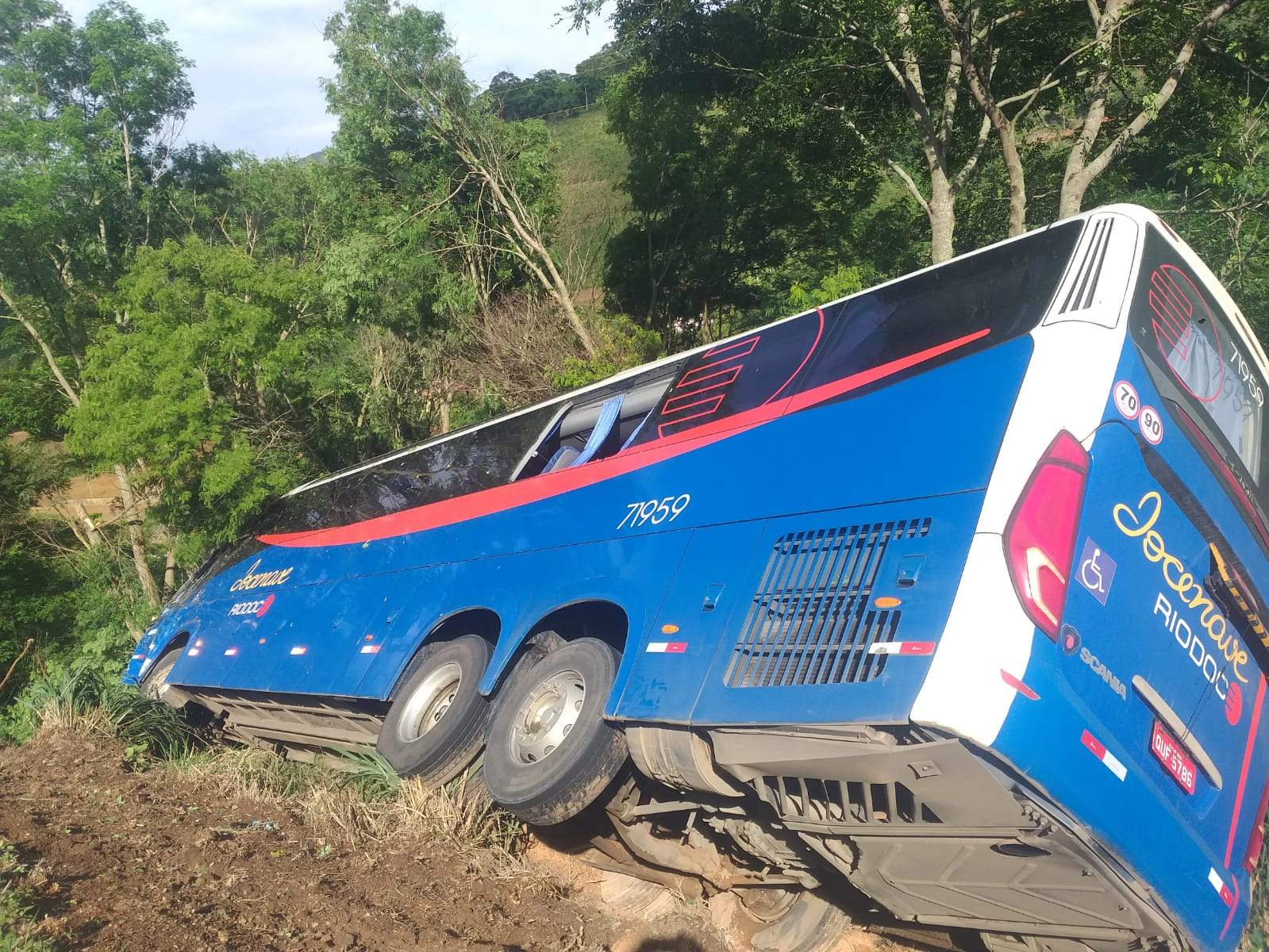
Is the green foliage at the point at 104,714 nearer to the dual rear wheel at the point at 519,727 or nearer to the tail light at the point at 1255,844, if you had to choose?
the dual rear wheel at the point at 519,727

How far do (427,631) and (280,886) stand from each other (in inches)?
86.9

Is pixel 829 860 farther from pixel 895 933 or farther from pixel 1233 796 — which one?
pixel 1233 796

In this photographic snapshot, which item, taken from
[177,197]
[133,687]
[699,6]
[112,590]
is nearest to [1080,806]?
[133,687]

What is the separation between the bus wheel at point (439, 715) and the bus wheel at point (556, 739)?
0.45m

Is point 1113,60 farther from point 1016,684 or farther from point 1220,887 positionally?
point 1016,684

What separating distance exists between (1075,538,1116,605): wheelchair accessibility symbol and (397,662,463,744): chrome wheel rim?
4.55 meters

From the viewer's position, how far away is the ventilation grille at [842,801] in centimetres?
379

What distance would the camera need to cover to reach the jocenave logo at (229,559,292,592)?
31.8 ft

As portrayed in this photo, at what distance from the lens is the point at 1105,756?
355cm

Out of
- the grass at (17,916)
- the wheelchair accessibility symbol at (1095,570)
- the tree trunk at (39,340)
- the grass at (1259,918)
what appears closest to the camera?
the wheelchair accessibility symbol at (1095,570)

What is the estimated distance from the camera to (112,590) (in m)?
20.6

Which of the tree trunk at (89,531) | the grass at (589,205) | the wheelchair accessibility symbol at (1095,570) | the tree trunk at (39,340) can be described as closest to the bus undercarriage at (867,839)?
the wheelchair accessibility symbol at (1095,570)

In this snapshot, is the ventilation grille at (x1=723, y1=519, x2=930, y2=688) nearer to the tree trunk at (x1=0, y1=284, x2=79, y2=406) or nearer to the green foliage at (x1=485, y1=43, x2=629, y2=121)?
the green foliage at (x1=485, y1=43, x2=629, y2=121)

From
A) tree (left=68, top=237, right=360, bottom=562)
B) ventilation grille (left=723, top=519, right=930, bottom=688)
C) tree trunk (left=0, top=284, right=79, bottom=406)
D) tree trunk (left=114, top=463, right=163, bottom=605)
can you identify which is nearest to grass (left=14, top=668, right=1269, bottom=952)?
ventilation grille (left=723, top=519, right=930, bottom=688)
